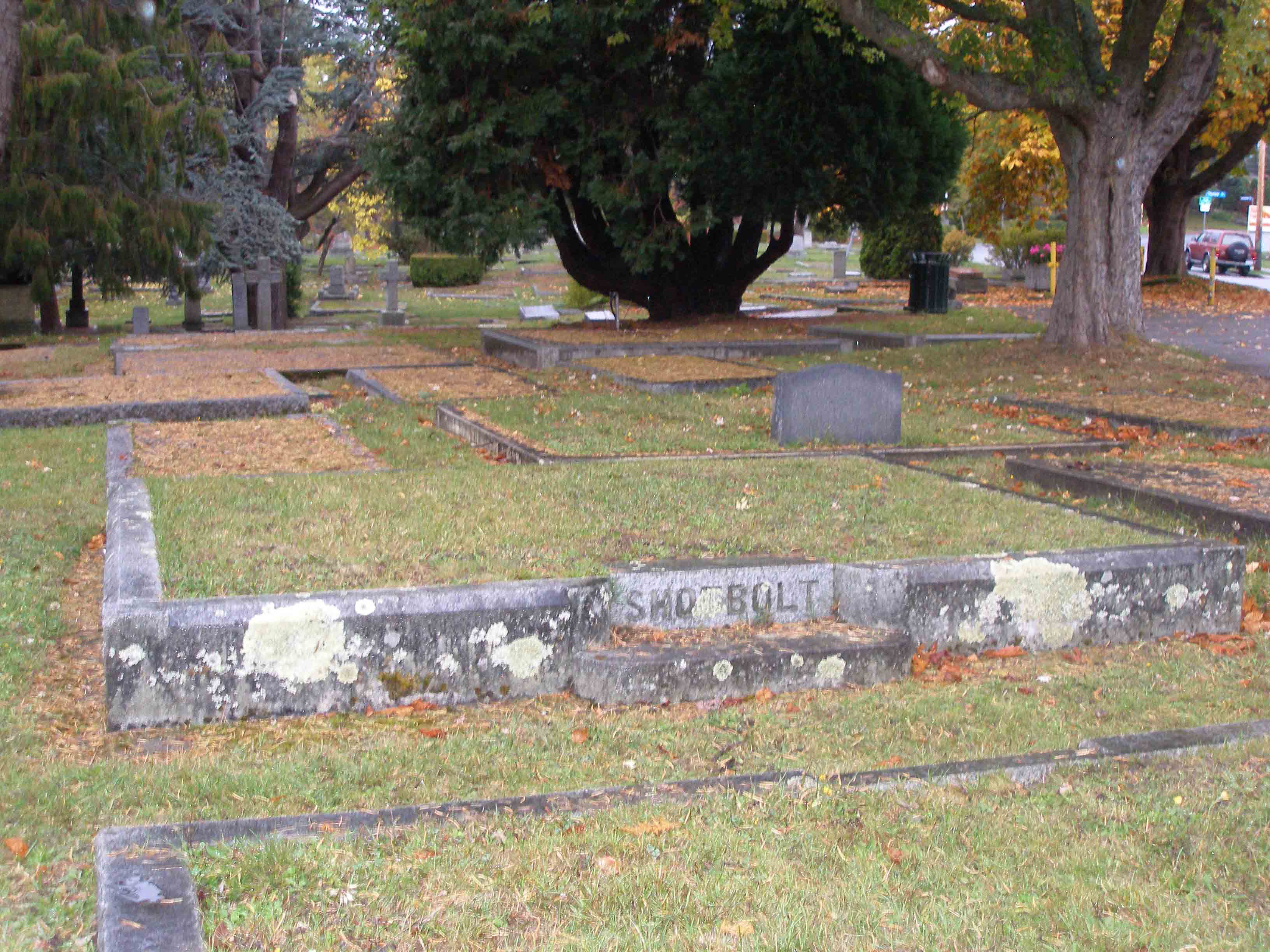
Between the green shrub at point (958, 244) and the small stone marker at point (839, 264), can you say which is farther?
the green shrub at point (958, 244)

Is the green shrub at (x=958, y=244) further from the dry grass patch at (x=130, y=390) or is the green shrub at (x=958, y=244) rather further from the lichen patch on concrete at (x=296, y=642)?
the lichen patch on concrete at (x=296, y=642)

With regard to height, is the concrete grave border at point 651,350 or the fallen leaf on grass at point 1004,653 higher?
the concrete grave border at point 651,350

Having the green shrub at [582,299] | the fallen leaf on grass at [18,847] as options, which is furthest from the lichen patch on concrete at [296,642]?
the green shrub at [582,299]

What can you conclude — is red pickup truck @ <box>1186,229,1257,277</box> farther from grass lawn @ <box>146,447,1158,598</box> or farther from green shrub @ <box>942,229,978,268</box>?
grass lawn @ <box>146,447,1158,598</box>

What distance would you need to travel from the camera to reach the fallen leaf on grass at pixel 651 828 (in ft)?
12.5

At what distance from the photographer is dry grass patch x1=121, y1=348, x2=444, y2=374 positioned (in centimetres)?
1680

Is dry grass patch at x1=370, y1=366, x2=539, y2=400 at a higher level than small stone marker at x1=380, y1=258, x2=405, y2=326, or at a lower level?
lower

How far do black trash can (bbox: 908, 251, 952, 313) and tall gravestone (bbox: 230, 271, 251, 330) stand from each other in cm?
1271

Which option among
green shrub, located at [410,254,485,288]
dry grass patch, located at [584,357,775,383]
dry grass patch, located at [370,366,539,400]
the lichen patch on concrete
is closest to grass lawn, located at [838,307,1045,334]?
dry grass patch, located at [584,357,775,383]

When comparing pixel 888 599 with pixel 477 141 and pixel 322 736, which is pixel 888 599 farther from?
pixel 477 141

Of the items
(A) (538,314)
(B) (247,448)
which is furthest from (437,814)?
(A) (538,314)

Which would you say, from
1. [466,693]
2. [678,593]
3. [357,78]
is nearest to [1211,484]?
[678,593]

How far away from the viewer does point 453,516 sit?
741 cm

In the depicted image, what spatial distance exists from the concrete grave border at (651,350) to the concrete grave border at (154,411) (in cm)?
504
